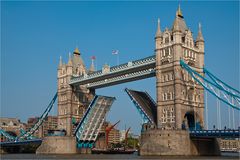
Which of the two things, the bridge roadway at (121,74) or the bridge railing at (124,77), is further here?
the bridge railing at (124,77)

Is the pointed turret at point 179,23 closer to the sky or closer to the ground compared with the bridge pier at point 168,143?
closer to the sky

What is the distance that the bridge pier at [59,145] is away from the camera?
3100 inches

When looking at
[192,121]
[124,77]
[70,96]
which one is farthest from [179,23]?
[70,96]

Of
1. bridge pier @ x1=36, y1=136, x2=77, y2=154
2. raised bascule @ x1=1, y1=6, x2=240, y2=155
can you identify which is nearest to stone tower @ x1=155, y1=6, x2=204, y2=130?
raised bascule @ x1=1, y1=6, x2=240, y2=155

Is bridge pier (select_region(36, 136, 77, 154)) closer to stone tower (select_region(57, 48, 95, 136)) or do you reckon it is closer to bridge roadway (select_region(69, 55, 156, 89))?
stone tower (select_region(57, 48, 95, 136))

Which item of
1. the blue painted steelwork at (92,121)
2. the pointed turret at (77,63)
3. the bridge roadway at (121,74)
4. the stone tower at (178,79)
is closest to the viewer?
the stone tower at (178,79)

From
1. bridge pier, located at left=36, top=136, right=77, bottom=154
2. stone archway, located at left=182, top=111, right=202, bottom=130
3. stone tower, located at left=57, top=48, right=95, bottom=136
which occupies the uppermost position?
stone tower, located at left=57, top=48, right=95, bottom=136

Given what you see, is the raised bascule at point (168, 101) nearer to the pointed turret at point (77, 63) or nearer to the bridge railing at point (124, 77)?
the bridge railing at point (124, 77)

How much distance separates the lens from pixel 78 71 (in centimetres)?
9175

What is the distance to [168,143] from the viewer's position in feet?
195

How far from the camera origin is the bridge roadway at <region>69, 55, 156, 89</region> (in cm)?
7150

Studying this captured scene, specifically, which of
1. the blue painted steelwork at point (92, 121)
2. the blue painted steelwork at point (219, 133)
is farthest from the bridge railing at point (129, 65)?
the blue painted steelwork at point (219, 133)

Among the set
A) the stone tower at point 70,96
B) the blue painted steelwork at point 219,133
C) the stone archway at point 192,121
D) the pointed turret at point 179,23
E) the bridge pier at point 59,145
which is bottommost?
the bridge pier at point 59,145

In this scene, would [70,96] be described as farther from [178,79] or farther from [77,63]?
[178,79]
